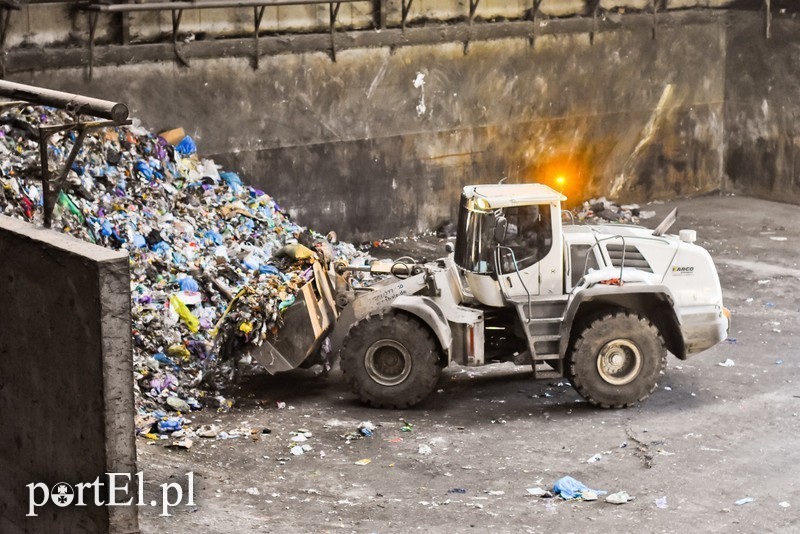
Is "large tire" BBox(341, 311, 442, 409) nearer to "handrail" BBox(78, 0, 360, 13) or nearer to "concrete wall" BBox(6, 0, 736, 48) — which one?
"handrail" BBox(78, 0, 360, 13)

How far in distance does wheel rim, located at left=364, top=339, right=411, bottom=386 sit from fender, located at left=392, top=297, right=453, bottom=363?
32 centimetres

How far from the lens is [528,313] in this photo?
36.3 feet

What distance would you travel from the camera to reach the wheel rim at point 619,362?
11.1 m

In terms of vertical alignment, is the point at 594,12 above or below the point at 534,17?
above

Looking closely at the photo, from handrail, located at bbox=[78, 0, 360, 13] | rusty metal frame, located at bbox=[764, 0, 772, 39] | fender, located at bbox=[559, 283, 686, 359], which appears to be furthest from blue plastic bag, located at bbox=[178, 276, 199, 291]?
rusty metal frame, located at bbox=[764, 0, 772, 39]

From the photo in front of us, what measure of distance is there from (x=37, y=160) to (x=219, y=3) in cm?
324

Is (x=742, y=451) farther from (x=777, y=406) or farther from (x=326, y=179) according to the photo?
(x=326, y=179)

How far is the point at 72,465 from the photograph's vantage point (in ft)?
21.3

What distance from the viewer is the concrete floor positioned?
8969mm

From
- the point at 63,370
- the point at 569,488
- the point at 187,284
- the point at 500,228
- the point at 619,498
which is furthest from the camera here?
the point at 187,284

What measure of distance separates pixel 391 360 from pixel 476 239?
132cm

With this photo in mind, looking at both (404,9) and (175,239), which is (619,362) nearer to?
(175,239)

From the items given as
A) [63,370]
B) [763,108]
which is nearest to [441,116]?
[763,108]

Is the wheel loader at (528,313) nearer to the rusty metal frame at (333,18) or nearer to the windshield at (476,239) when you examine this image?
the windshield at (476,239)
